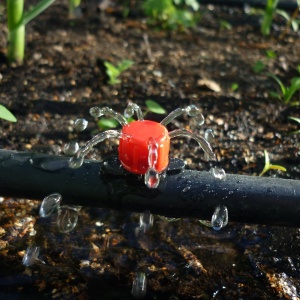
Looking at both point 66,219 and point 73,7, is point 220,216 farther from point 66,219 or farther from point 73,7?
point 73,7

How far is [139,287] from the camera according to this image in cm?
122

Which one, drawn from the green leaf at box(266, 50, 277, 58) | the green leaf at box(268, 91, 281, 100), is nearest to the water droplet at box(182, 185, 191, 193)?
the green leaf at box(268, 91, 281, 100)

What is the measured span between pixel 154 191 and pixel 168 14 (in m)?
1.63

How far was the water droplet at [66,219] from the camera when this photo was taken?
1330 millimetres

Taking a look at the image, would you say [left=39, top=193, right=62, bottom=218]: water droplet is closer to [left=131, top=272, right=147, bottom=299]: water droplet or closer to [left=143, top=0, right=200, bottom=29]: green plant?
[left=131, top=272, right=147, bottom=299]: water droplet

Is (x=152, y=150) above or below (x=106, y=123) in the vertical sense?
above

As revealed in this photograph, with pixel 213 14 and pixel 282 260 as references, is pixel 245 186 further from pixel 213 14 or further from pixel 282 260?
pixel 213 14

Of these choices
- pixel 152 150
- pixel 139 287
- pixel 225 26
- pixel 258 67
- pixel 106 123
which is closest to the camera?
pixel 152 150

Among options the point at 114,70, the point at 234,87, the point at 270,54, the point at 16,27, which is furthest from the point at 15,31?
the point at 270,54

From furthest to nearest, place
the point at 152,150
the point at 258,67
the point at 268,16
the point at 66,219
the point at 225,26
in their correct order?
the point at 225,26, the point at 268,16, the point at 258,67, the point at 66,219, the point at 152,150

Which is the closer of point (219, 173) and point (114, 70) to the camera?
point (219, 173)

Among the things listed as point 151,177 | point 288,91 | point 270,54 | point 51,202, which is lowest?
point 270,54

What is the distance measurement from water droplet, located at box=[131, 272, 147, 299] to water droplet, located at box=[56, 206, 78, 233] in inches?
8.1

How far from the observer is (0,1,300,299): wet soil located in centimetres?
125
